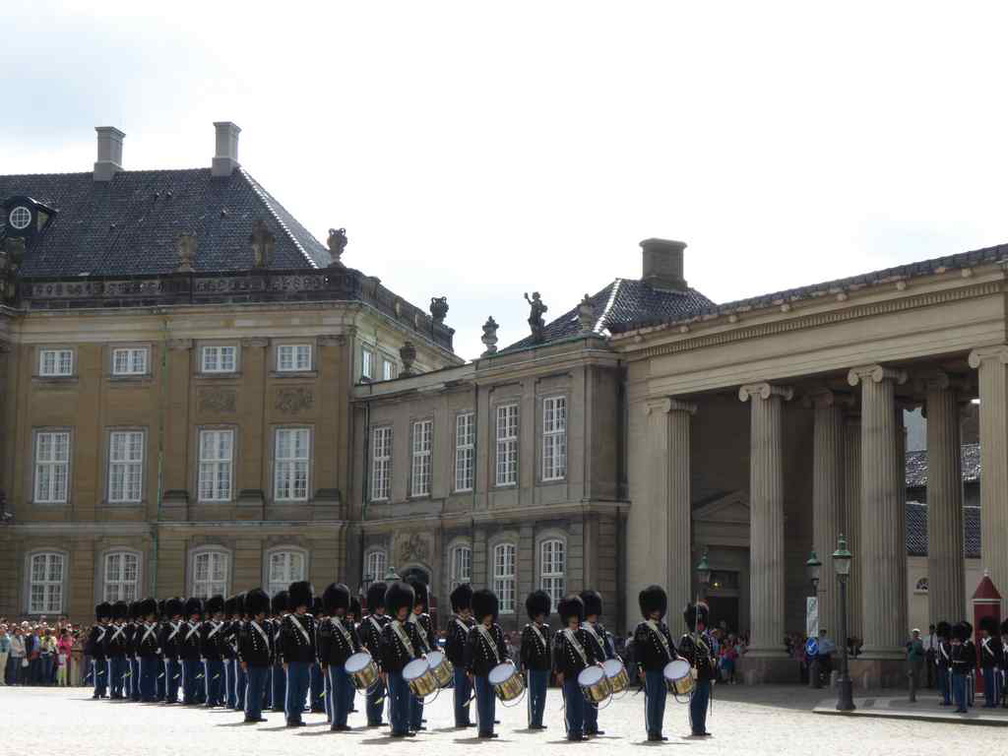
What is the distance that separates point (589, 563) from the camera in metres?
46.9

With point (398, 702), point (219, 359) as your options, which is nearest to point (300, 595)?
point (398, 702)

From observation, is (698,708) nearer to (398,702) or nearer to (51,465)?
(398,702)

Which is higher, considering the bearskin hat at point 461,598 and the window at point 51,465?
the window at point 51,465

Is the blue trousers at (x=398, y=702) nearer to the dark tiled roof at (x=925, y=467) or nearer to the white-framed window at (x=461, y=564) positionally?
the white-framed window at (x=461, y=564)

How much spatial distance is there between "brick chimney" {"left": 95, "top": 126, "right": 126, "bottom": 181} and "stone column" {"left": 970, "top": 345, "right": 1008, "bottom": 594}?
118 feet

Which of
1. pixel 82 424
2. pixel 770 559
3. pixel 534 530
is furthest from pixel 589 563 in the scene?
pixel 82 424

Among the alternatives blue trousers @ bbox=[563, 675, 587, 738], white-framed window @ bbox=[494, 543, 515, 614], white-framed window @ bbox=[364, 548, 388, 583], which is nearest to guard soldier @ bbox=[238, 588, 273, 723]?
blue trousers @ bbox=[563, 675, 587, 738]

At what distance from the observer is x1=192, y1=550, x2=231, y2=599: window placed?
56750mm

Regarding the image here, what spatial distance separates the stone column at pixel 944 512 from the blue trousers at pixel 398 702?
744 inches

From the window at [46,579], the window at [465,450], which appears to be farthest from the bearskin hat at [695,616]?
the window at [46,579]

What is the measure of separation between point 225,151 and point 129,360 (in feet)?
30.7

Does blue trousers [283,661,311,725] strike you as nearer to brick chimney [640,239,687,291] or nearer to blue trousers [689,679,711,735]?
blue trousers [689,679,711,735]

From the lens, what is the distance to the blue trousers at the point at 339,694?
25828 mm

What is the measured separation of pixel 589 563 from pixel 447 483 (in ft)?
22.7
